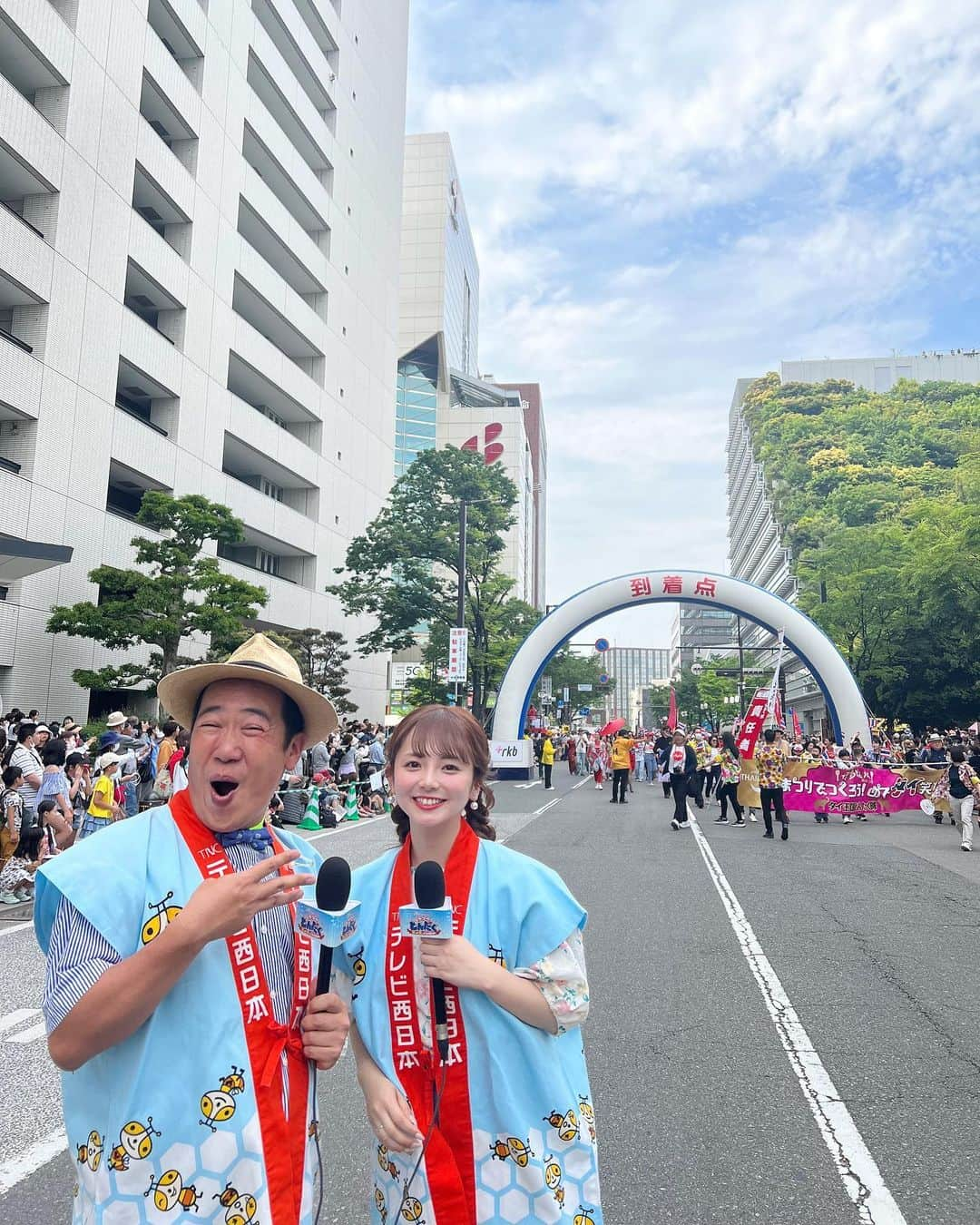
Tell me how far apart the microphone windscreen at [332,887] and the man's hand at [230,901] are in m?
0.09

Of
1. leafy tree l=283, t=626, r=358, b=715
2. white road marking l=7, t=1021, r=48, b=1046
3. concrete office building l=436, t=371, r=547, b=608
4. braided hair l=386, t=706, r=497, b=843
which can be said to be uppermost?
concrete office building l=436, t=371, r=547, b=608

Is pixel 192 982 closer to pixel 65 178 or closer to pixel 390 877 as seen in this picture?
pixel 390 877

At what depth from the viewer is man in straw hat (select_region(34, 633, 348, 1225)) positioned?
4.99 ft

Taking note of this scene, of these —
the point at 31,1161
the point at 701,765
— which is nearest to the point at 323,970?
the point at 31,1161

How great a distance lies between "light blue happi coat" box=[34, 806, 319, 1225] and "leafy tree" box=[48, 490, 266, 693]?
2022 centimetres

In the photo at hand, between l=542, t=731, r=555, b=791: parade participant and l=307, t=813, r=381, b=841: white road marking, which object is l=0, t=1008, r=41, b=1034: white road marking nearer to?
l=307, t=813, r=381, b=841: white road marking

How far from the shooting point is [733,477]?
128 metres

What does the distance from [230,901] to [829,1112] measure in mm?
3513

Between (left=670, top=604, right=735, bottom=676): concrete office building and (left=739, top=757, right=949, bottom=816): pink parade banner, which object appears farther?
(left=670, top=604, right=735, bottom=676): concrete office building

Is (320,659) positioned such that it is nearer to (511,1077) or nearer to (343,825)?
(343,825)

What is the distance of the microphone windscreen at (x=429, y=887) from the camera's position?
5.57ft

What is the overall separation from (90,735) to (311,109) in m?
30.0


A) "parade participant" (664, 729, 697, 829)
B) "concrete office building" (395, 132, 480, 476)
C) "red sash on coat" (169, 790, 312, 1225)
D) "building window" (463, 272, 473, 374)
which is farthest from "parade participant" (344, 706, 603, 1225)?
"building window" (463, 272, 473, 374)

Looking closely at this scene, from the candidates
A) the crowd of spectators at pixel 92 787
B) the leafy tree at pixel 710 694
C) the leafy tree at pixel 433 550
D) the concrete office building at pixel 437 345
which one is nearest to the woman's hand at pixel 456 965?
the crowd of spectators at pixel 92 787
